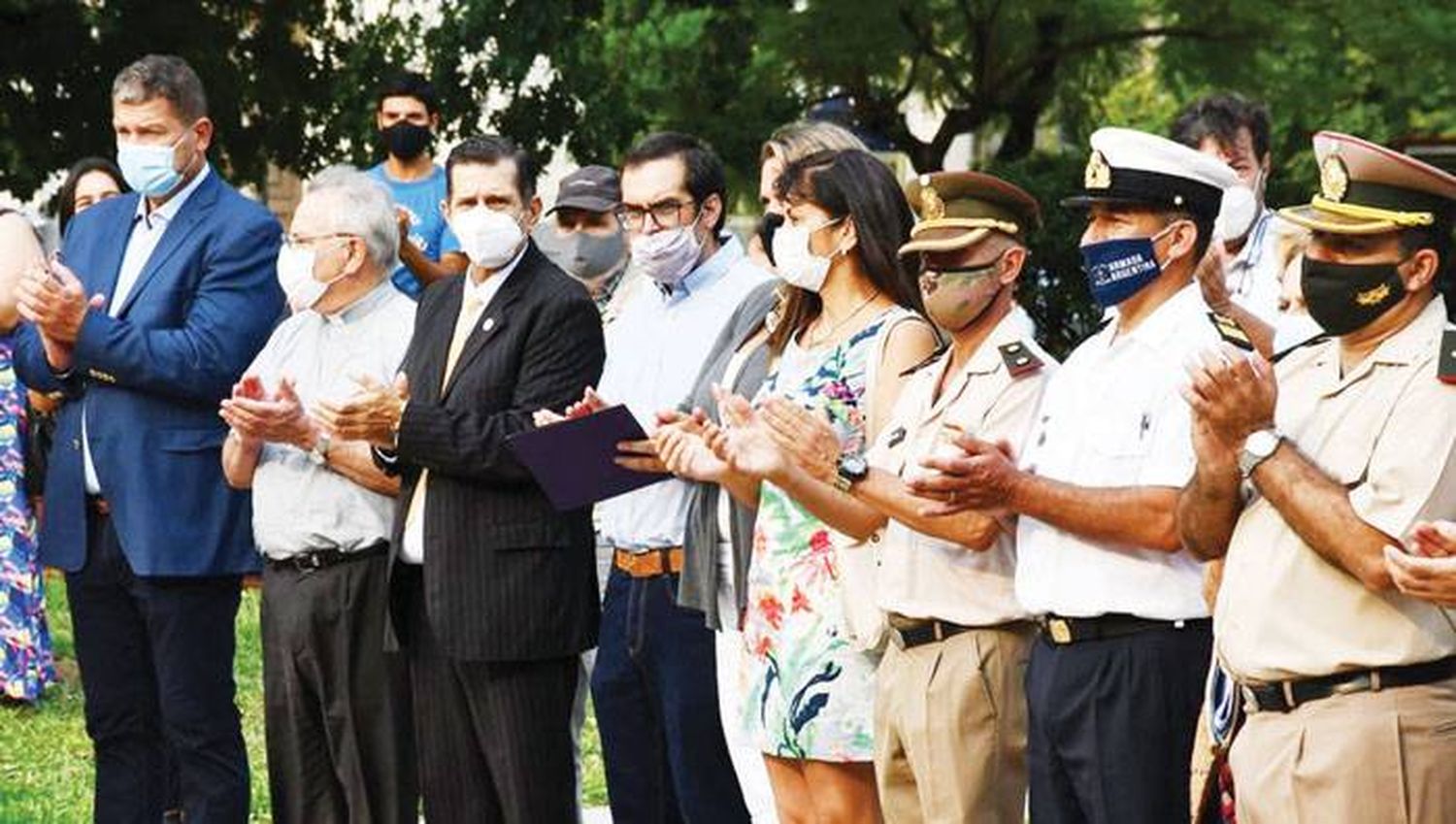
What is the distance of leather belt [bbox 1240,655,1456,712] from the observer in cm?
530

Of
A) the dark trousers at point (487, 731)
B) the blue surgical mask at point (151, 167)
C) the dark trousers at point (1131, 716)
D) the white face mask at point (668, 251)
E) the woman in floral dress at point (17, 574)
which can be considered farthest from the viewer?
the woman in floral dress at point (17, 574)

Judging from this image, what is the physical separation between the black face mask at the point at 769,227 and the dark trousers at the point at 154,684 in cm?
186

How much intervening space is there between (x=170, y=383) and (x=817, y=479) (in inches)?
93.5

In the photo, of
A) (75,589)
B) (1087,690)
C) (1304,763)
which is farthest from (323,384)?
(1304,763)

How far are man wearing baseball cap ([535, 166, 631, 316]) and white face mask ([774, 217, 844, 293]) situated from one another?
212 cm

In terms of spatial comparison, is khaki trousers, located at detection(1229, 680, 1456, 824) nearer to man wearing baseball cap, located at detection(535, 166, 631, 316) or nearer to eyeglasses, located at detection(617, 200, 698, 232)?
eyeglasses, located at detection(617, 200, 698, 232)

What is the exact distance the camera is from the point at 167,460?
818cm

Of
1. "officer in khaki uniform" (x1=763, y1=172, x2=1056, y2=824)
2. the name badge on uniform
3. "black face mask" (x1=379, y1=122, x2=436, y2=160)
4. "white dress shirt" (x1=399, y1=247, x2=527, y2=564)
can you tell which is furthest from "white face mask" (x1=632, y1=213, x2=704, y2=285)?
"black face mask" (x1=379, y1=122, x2=436, y2=160)

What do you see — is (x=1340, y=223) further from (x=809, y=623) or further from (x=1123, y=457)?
(x=809, y=623)

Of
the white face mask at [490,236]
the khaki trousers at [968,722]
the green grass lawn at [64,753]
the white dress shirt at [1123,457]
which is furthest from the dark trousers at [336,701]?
the white dress shirt at [1123,457]

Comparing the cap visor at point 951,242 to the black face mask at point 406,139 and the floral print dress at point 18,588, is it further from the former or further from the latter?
the floral print dress at point 18,588

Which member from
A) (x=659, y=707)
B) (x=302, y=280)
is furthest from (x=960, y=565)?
(x=302, y=280)

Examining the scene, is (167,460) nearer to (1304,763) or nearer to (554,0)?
Answer: (1304,763)

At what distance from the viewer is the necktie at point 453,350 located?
7.57m
